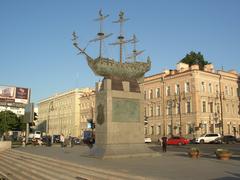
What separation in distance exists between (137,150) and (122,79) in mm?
4491

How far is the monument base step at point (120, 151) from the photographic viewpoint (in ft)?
55.0

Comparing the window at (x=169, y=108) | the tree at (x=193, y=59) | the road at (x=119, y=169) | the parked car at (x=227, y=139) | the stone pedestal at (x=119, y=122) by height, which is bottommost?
the parked car at (x=227, y=139)

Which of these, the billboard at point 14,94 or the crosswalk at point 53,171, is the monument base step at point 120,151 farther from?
the billboard at point 14,94

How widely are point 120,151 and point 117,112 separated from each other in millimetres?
2271

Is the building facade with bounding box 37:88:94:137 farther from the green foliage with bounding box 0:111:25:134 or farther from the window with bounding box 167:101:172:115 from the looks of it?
the window with bounding box 167:101:172:115

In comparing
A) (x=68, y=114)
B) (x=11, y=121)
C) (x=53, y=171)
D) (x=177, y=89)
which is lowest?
(x=53, y=171)

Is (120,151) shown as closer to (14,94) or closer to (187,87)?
(187,87)

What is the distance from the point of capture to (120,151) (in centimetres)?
1731

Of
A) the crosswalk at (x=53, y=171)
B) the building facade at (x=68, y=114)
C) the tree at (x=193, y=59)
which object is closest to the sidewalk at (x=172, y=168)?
the crosswalk at (x=53, y=171)

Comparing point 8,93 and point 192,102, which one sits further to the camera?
point 8,93

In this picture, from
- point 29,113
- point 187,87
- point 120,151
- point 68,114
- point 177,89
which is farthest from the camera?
point 68,114

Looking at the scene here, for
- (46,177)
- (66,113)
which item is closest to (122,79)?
(46,177)

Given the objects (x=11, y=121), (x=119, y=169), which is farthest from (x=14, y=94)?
(x=119, y=169)

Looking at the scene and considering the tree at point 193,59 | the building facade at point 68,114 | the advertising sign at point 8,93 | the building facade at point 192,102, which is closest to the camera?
the building facade at point 192,102
